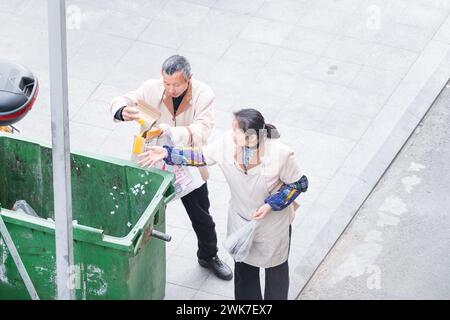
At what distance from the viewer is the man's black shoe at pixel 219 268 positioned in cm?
748

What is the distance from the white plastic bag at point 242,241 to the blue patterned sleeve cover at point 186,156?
1.61 feet

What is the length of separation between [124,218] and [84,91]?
2.69 meters

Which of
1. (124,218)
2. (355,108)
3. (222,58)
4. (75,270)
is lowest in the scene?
(75,270)

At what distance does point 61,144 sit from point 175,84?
1347 mm

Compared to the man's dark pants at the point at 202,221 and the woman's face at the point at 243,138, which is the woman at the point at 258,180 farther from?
the man's dark pants at the point at 202,221

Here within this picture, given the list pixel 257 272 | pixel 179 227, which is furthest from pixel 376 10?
pixel 257 272

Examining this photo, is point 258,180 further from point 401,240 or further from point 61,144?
point 401,240

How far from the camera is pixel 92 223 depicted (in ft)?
23.5

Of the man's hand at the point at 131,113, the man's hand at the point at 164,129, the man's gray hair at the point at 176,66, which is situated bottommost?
the man's hand at the point at 164,129

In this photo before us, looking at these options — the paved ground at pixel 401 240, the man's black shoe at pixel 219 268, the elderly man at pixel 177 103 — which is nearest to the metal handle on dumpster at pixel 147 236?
the elderly man at pixel 177 103

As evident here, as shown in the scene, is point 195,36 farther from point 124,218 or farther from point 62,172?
point 62,172

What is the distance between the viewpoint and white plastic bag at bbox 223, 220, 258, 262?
21.1 feet

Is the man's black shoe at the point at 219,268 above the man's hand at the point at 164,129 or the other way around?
the other way around

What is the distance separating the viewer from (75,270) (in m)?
6.47
